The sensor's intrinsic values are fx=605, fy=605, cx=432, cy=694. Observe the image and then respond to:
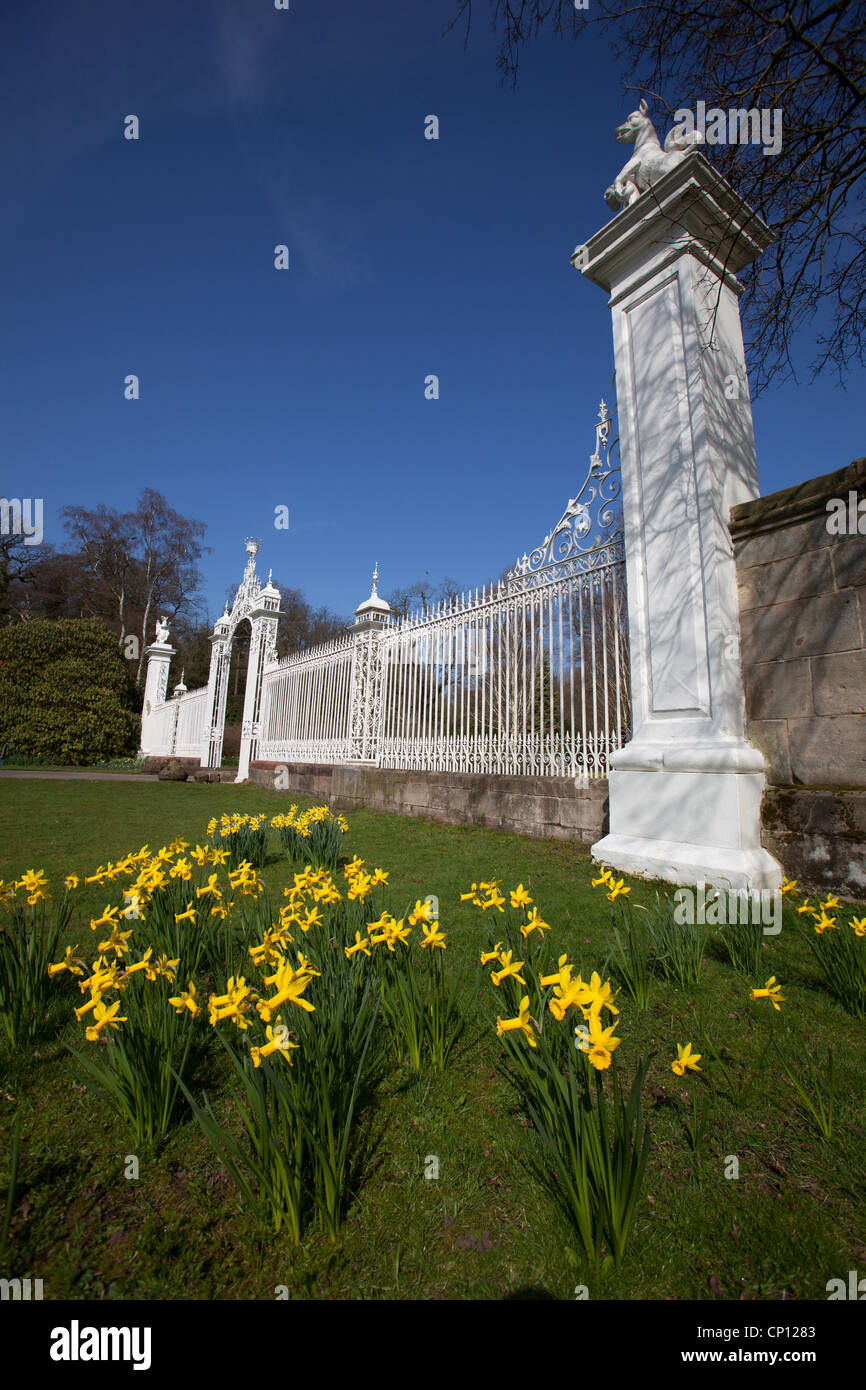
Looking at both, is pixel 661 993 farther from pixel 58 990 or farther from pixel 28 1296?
pixel 58 990

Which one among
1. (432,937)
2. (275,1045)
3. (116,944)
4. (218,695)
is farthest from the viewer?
(218,695)

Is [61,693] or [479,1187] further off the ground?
[61,693]

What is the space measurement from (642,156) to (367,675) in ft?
22.5

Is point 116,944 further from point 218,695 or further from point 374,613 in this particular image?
point 218,695

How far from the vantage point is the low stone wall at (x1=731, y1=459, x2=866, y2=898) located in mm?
3746

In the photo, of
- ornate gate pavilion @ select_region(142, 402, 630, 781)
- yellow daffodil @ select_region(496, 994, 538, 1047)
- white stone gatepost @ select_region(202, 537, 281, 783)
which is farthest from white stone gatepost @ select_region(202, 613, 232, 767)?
yellow daffodil @ select_region(496, 994, 538, 1047)

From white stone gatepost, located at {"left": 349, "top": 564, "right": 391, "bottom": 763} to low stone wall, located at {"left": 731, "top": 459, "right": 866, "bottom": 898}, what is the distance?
6.05 metres

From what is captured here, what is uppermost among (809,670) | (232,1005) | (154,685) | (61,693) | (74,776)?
(154,685)

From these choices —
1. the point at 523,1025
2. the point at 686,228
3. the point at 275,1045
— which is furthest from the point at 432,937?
the point at 686,228

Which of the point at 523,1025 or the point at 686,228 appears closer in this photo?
the point at 523,1025

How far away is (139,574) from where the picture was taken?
30.1 m

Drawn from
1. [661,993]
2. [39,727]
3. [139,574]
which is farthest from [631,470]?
[139,574]

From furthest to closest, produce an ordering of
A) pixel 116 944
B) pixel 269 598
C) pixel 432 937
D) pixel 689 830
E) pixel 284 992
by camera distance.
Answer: pixel 269 598 → pixel 689 830 → pixel 116 944 → pixel 432 937 → pixel 284 992

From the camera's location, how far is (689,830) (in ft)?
13.6
